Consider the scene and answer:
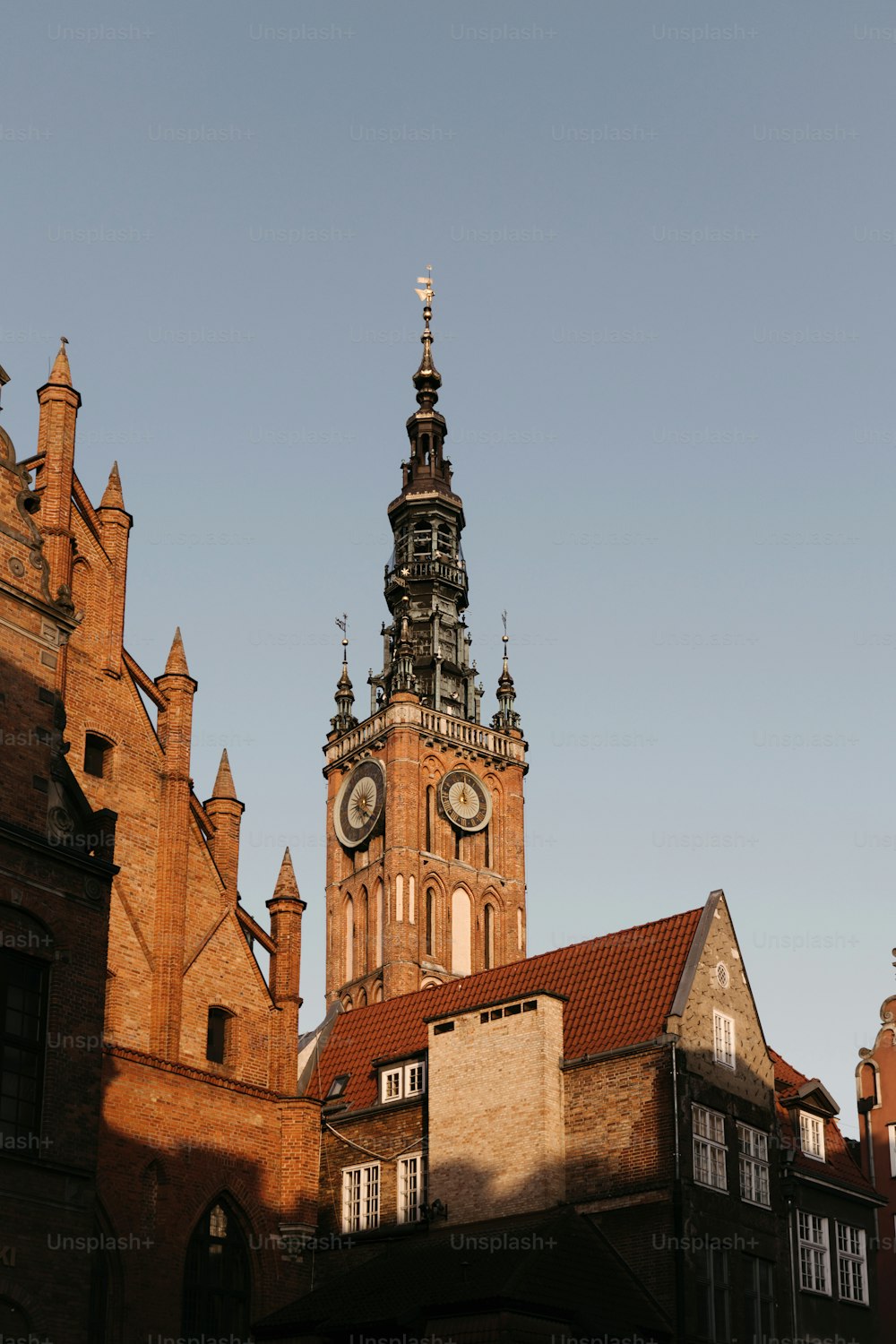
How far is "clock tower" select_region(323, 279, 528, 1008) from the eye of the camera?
285 feet

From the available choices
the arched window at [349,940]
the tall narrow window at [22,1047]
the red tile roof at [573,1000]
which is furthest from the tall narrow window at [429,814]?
the tall narrow window at [22,1047]

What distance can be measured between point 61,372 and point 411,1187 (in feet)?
66.1

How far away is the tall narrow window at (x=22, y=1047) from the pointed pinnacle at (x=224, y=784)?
13.2 meters

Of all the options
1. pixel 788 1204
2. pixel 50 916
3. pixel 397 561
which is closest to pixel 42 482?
pixel 50 916

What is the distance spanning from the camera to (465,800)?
3563 inches

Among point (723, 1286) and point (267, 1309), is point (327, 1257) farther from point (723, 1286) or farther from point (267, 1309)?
point (723, 1286)

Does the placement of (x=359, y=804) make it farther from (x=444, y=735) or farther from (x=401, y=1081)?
(x=401, y=1081)

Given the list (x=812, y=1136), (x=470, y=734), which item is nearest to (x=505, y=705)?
(x=470, y=734)

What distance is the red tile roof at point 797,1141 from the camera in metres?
43.7

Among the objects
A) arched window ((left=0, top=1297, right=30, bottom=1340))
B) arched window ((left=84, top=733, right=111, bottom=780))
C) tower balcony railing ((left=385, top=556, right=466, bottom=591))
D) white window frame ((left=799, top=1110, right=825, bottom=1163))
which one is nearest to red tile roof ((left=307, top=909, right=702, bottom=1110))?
white window frame ((left=799, top=1110, right=825, bottom=1163))

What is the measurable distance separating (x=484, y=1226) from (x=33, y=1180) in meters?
14.1

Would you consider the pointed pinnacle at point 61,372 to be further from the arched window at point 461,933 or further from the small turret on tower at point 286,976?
the arched window at point 461,933

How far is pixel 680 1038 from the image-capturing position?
38906 millimetres

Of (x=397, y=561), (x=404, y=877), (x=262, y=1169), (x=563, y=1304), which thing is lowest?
(x=563, y=1304)
